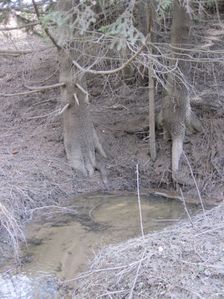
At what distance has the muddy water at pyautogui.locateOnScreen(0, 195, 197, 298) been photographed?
20.6ft

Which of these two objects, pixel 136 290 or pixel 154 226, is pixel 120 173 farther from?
pixel 136 290

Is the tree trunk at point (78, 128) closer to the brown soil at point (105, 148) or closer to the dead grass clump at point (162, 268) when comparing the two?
the brown soil at point (105, 148)

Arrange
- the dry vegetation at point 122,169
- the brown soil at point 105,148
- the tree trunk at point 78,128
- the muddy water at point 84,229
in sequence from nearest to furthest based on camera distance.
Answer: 1. the dry vegetation at point 122,169
2. the muddy water at point 84,229
3. the brown soil at point 105,148
4. the tree trunk at point 78,128

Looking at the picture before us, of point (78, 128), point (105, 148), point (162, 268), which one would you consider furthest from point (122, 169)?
point (162, 268)

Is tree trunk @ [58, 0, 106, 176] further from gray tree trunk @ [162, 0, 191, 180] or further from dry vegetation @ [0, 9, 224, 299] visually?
gray tree trunk @ [162, 0, 191, 180]

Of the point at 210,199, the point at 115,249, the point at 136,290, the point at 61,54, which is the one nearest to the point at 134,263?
the point at 136,290

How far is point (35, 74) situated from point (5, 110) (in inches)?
51.6

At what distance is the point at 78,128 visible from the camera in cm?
926

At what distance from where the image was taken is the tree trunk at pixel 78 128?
29.7 feet

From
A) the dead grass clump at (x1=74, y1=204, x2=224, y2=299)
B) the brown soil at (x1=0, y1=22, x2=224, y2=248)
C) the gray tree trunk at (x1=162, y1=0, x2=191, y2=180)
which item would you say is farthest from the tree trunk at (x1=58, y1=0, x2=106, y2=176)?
the dead grass clump at (x1=74, y1=204, x2=224, y2=299)

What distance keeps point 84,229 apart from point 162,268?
2.62m

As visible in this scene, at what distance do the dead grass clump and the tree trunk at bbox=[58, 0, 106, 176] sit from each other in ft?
11.6

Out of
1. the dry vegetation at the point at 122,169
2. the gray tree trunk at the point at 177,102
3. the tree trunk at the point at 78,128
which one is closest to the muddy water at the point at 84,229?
the dry vegetation at the point at 122,169

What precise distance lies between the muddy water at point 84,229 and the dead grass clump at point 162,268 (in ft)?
2.12
